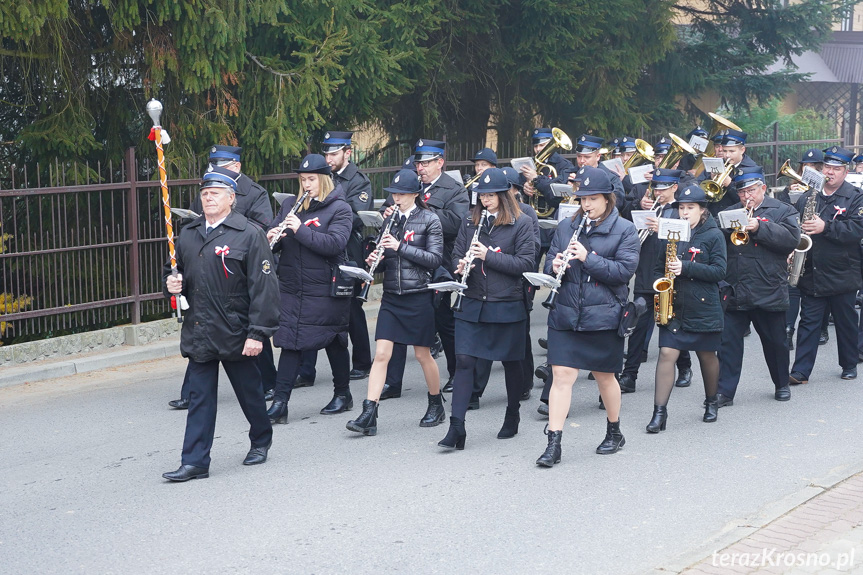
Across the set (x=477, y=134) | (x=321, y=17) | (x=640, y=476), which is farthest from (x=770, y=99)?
(x=640, y=476)

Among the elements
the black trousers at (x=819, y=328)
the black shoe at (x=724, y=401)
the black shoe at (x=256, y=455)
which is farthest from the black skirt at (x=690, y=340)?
the black shoe at (x=256, y=455)

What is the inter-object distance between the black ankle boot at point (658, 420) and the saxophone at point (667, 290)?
63cm

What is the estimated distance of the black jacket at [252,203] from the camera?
893cm

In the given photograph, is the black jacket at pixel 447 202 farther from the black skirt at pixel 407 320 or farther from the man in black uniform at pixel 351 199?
the black skirt at pixel 407 320

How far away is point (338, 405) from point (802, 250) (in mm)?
4367

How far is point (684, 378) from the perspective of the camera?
9.88 m

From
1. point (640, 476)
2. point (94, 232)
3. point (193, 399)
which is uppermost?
point (94, 232)

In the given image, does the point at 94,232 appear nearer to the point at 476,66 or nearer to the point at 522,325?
the point at 522,325

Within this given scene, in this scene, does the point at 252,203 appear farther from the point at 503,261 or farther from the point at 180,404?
the point at 503,261

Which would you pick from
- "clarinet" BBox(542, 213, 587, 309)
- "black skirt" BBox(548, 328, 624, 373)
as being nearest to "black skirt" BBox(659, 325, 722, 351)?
"black skirt" BBox(548, 328, 624, 373)

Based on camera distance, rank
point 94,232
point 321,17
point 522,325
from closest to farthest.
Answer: point 522,325 < point 94,232 < point 321,17

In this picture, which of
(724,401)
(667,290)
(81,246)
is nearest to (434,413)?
(667,290)

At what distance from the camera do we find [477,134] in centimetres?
1883

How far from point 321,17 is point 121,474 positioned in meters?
6.81
